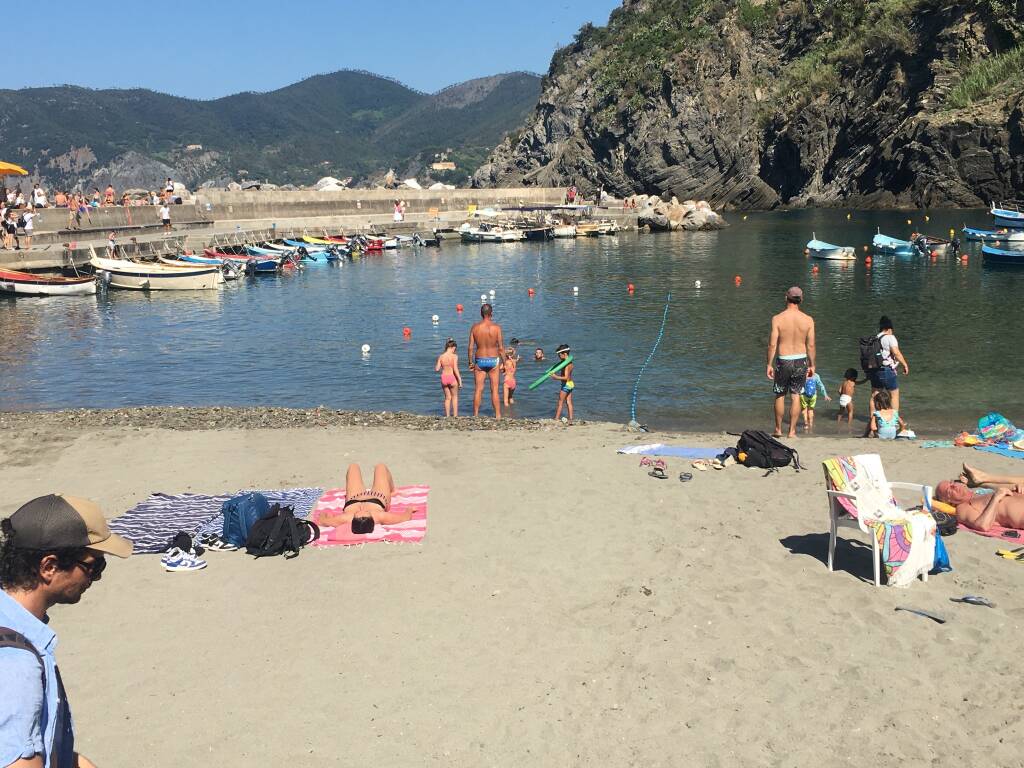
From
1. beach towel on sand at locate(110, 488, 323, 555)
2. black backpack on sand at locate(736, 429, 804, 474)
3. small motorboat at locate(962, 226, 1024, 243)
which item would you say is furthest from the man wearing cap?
small motorboat at locate(962, 226, 1024, 243)

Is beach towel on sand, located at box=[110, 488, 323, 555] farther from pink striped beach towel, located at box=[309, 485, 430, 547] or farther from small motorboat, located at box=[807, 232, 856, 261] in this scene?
small motorboat, located at box=[807, 232, 856, 261]

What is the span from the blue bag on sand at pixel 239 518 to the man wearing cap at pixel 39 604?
5271mm

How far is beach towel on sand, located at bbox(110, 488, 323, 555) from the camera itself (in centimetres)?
848

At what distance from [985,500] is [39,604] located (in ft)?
27.9

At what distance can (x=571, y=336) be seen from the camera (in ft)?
85.3

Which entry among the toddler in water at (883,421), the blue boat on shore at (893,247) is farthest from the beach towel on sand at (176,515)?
the blue boat on shore at (893,247)

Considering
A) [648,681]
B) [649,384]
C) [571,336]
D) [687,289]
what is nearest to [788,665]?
[648,681]

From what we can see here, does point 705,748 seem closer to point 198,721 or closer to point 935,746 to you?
point 935,746

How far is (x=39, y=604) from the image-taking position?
288cm

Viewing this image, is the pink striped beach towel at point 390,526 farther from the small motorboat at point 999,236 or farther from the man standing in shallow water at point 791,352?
the small motorboat at point 999,236

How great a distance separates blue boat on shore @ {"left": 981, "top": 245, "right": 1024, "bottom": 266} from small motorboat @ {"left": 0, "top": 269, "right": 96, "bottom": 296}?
39.0 m

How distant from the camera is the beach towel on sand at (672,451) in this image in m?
11.0

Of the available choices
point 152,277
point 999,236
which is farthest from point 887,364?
point 999,236

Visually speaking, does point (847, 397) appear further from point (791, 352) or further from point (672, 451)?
point (672, 451)
